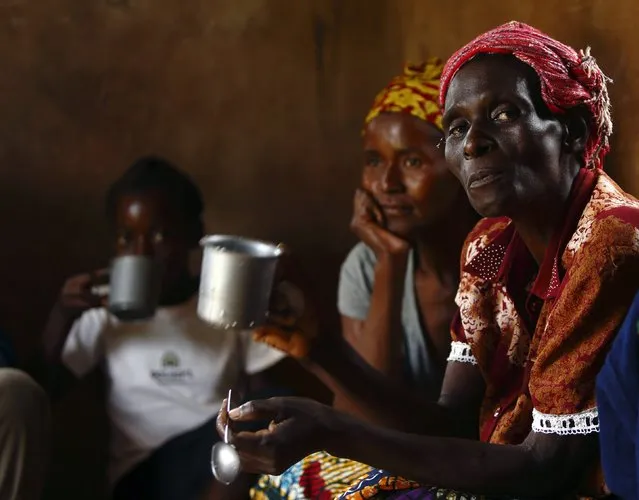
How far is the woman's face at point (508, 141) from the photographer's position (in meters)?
1.13

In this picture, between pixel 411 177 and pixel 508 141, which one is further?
pixel 411 177

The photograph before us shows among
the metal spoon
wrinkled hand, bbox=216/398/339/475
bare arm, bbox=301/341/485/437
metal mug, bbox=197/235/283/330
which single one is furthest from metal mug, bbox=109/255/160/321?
wrinkled hand, bbox=216/398/339/475

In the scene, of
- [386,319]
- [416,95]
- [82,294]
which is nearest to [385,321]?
[386,319]

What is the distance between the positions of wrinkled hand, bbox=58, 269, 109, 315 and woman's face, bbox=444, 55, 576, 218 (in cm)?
112

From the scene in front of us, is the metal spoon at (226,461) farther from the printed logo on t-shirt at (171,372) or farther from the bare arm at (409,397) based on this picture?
the printed logo on t-shirt at (171,372)

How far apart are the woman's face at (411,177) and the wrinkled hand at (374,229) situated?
0.01m

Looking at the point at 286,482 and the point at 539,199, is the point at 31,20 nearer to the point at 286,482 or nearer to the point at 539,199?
the point at 286,482

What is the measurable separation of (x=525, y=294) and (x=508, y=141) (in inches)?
9.7

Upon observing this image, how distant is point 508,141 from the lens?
1128mm

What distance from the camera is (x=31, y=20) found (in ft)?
7.33

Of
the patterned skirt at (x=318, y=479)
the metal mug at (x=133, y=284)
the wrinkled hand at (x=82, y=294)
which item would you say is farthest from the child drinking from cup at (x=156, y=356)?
the patterned skirt at (x=318, y=479)

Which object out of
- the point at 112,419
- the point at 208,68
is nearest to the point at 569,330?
the point at 112,419

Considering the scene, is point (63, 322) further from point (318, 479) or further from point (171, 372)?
point (318, 479)

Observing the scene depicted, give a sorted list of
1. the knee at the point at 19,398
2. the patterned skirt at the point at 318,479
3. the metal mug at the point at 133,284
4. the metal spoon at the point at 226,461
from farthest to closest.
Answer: the metal mug at the point at 133,284 < the knee at the point at 19,398 < the patterned skirt at the point at 318,479 < the metal spoon at the point at 226,461
